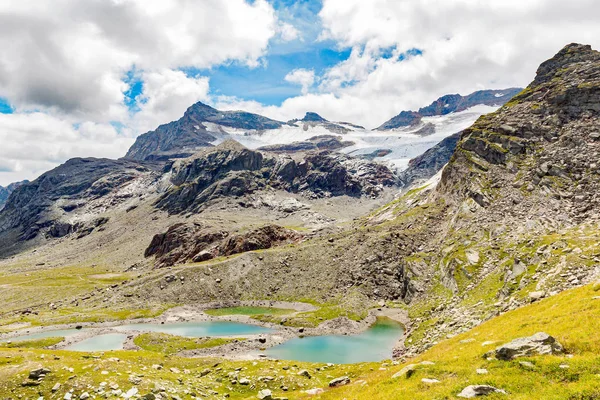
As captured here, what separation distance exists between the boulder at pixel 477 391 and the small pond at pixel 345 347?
196 feet

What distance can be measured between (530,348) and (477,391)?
660cm

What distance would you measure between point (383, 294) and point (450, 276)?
97.5 ft

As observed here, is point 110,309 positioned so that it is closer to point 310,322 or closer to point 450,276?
point 310,322

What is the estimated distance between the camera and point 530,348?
22.7 metres

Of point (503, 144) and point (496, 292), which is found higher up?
point (503, 144)

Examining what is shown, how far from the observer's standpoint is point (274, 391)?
41938 millimetres

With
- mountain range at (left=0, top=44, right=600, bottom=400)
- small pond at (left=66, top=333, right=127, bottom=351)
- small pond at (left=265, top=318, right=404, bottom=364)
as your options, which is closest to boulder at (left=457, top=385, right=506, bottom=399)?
mountain range at (left=0, top=44, right=600, bottom=400)

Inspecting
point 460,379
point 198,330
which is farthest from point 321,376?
point 198,330

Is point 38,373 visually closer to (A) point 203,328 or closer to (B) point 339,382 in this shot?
(B) point 339,382

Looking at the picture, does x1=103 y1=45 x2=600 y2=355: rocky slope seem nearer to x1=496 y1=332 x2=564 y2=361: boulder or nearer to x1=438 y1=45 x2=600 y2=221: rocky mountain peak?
x1=438 y1=45 x2=600 y2=221: rocky mountain peak

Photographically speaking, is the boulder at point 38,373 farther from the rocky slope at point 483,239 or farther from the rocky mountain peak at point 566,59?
the rocky mountain peak at point 566,59

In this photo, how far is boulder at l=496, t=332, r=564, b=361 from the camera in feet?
72.4

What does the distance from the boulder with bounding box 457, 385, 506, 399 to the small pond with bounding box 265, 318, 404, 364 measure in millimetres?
59697

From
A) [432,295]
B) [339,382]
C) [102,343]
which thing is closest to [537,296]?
[339,382]
